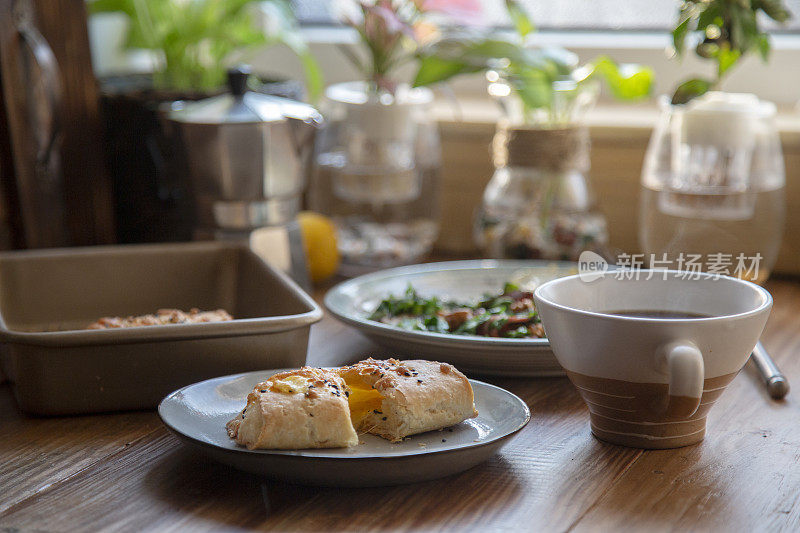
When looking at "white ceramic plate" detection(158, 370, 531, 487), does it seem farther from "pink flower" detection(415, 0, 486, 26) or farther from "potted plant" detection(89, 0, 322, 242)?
"pink flower" detection(415, 0, 486, 26)

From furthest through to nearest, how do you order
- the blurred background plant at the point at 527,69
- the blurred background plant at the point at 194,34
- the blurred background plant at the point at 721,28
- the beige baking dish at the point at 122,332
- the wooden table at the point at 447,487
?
the blurred background plant at the point at 194,34, the blurred background plant at the point at 527,69, the blurred background plant at the point at 721,28, the beige baking dish at the point at 122,332, the wooden table at the point at 447,487

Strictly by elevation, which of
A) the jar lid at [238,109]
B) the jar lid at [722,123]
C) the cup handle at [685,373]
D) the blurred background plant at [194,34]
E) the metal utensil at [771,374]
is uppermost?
the blurred background plant at [194,34]

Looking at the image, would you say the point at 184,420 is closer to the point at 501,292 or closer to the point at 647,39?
the point at 501,292

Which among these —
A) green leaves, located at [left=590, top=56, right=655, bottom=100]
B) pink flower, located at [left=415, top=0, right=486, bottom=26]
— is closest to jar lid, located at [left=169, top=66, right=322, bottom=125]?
pink flower, located at [left=415, top=0, right=486, bottom=26]

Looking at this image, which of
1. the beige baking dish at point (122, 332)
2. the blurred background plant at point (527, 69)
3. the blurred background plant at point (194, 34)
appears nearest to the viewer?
the beige baking dish at point (122, 332)

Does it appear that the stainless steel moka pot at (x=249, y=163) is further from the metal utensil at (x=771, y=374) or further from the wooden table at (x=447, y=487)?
the metal utensil at (x=771, y=374)

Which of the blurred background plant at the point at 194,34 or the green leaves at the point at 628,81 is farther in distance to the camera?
the blurred background plant at the point at 194,34

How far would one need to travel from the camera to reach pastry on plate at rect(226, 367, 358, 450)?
22.3 inches

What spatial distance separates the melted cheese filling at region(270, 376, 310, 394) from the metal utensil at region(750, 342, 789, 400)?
403 millimetres

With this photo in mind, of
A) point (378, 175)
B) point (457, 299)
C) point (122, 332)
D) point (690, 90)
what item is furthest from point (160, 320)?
point (690, 90)

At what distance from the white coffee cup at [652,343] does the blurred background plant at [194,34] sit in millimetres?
794

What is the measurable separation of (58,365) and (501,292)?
17.7 inches

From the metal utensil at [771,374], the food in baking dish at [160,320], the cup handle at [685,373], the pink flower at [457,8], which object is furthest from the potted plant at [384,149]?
the cup handle at [685,373]

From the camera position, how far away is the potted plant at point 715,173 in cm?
97
